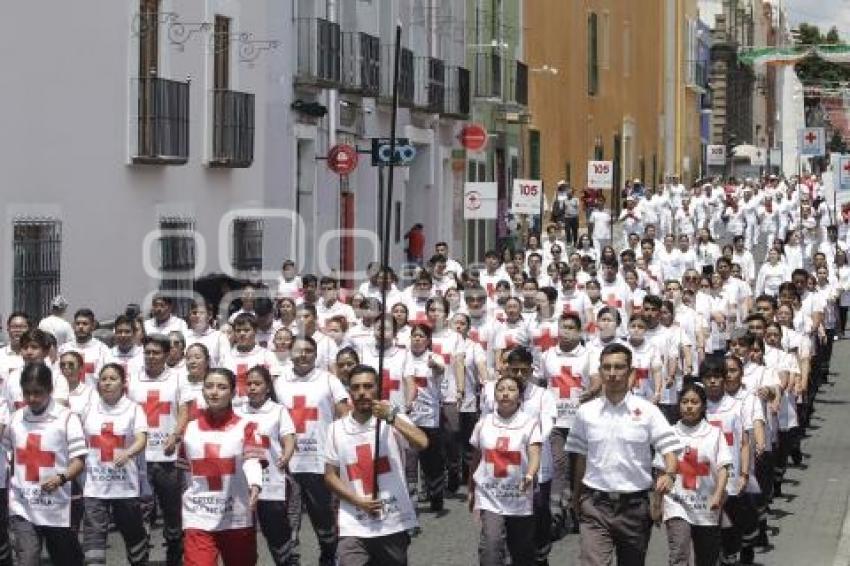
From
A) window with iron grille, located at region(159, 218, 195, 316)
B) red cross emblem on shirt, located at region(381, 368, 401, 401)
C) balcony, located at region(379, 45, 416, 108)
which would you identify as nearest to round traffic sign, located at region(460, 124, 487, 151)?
balcony, located at region(379, 45, 416, 108)

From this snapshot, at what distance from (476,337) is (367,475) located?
27.3 ft

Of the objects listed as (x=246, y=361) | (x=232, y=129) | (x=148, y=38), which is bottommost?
(x=246, y=361)

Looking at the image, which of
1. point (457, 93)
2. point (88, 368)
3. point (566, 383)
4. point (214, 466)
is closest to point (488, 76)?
point (457, 93)

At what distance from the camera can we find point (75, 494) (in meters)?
14.1

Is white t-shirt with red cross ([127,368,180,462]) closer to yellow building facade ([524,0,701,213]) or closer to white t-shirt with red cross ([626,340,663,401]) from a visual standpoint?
white t-shirt with red cross ([626,340,663,401])

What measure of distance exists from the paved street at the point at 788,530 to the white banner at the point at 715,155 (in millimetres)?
64641

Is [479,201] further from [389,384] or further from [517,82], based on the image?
[389,384]

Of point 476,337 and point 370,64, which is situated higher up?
point 370,64

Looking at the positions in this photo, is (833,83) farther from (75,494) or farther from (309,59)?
(75,494)

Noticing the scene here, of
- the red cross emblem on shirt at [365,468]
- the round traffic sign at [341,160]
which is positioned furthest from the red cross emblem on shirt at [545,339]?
the round traffic sign at [341,160]

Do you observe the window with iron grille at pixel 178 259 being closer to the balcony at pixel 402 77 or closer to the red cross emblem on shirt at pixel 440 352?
the red cross emblem on shirt at pixel 440 352

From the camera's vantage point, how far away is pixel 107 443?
13.8 metres

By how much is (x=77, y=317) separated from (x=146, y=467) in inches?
91.3

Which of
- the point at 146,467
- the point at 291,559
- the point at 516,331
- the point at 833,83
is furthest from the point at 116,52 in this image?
the point at 833,83
